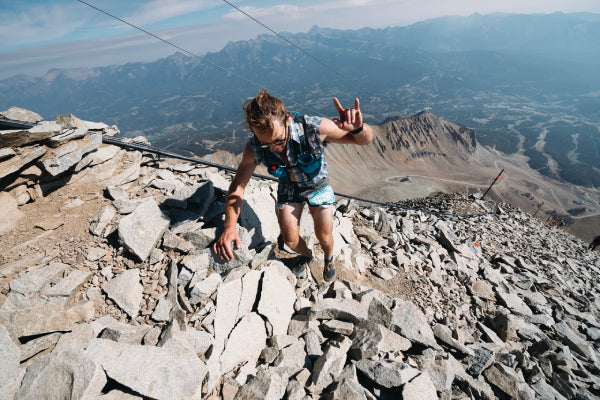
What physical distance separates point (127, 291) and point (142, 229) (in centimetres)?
99

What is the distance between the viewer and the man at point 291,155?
3.13 m

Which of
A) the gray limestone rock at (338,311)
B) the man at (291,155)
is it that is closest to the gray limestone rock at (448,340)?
the gray limestone rock at (338,311)

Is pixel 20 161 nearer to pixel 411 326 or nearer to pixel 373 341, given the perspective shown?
pixel 373 341

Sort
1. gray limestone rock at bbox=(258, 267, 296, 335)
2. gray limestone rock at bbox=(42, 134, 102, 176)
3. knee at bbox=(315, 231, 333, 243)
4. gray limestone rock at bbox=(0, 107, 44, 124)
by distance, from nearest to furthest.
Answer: gray limestone rock at bbox=(258, 267, 296, 335)
knee at bbox=(315, 231, 333, 243)
gray limestone rock at bbox=(42, 134, 102, 176)
gray limestone rock at bbox=(0, 107, 44, 124)

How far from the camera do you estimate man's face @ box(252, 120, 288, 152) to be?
10.2 feet

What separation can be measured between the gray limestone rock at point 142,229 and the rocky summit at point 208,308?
2 cm

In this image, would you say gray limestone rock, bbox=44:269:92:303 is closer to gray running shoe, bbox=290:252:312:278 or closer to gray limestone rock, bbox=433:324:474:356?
gray running shoe, bbox=290:252:312:278

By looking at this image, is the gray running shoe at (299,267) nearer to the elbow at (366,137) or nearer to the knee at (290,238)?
the knee at (290,238)

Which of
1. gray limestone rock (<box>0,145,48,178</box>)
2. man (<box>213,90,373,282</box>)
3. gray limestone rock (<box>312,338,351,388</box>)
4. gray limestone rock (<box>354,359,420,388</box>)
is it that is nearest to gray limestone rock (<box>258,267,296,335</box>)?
man (<box>213,90,373,282</box>)

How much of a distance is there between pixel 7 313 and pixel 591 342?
1126cm

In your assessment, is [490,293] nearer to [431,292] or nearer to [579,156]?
[431,292]

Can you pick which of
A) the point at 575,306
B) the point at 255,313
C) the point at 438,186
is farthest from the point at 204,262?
the point at 438,186

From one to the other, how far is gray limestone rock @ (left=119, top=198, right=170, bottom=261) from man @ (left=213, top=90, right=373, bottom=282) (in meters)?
1.33

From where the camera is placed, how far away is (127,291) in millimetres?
3695
